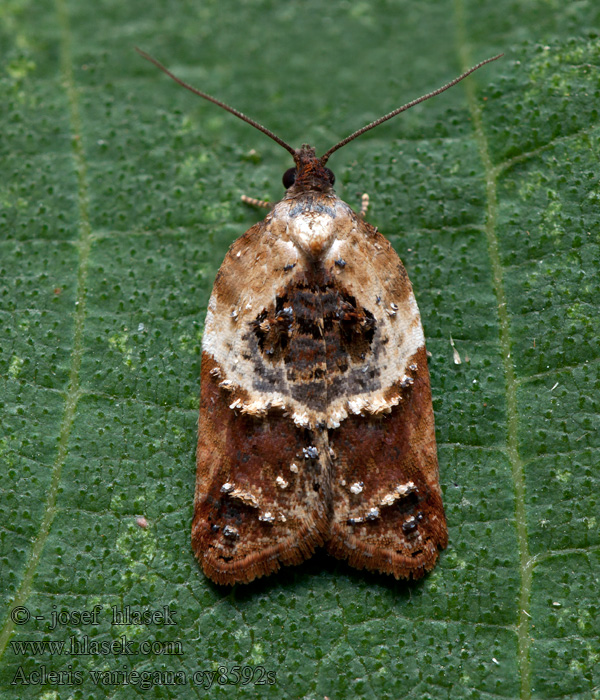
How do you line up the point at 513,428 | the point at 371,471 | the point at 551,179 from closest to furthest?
the point at 371,471
the point at 513,428
the point at 551,179

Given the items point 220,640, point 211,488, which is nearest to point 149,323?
point 211,488

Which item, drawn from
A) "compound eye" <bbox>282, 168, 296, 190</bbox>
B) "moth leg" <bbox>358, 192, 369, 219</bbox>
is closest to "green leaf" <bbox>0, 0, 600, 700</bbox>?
"moth leg" <bbox>358, 192, 369, 219</bbox>

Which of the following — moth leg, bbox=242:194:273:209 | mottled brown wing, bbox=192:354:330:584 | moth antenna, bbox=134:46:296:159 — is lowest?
mottled brown wing, bbox=192:354:330:584

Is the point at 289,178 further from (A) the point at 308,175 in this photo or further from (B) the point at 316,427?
(B) the point at 316,427

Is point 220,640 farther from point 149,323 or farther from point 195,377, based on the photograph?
point 149,323

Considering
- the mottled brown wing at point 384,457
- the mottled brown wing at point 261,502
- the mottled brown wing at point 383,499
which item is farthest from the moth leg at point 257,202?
the mottled brown wing at point 383,499

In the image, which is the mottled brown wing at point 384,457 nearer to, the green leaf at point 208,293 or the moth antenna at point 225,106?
the green leaf at point 208,293

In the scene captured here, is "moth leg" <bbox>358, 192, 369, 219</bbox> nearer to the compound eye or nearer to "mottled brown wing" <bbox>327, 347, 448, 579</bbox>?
the compound eye
